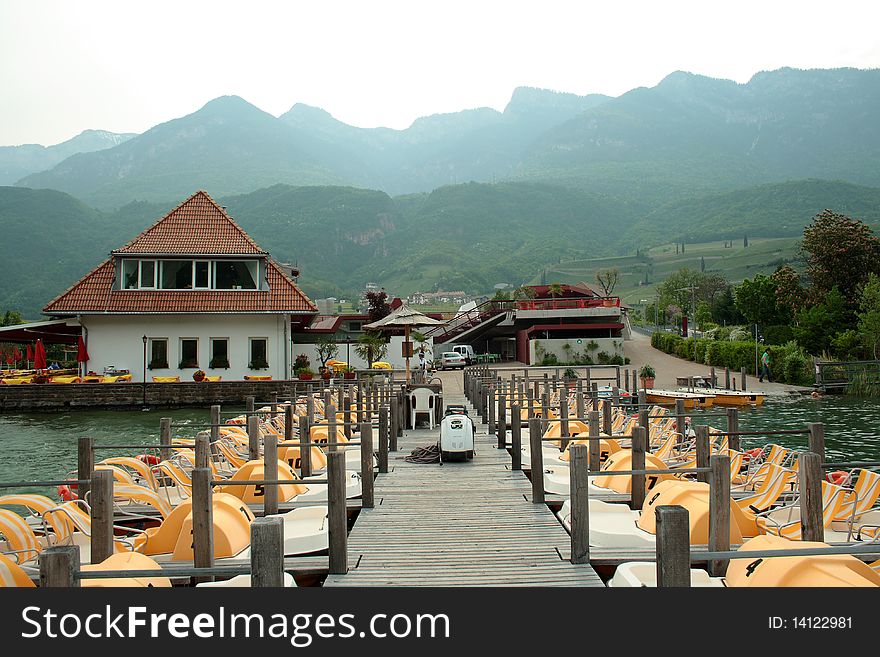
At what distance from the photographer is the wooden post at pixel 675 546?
187 inches

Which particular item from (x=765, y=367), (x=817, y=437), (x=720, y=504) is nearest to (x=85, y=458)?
(x=720, y=504)

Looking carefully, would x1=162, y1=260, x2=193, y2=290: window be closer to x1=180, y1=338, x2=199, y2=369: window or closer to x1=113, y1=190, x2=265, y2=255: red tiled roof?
x1=113, y1=190, x2=265, y2=255: red tiled roof

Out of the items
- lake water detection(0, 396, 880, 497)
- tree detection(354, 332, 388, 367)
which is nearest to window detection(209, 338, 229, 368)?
lake water detection(0, 396, 880, 497)

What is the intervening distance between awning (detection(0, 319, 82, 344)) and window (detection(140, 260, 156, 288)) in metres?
3.73

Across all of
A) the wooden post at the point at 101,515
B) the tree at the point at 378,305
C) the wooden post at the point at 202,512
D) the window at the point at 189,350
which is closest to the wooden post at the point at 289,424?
the wooden post at the point at 101,515

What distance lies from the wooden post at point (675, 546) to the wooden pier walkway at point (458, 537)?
2401mm

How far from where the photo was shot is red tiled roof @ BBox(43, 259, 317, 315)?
122 ft

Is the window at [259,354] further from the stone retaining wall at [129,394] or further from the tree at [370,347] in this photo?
the tree at [370,347]

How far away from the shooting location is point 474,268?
154 m

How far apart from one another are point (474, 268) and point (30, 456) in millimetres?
132420
